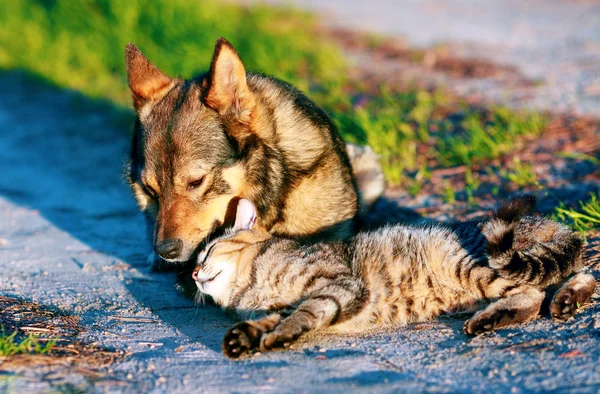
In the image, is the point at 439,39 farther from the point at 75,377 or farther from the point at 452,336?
the point at 75,377

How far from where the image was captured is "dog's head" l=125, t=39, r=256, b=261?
4.71 m

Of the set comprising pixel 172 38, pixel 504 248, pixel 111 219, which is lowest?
pixel 111 219

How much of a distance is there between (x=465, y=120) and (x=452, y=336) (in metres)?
4.43

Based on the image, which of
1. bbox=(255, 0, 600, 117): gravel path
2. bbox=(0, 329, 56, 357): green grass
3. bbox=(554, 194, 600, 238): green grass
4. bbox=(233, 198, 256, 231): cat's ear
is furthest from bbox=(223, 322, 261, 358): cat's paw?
bbox=(255, 0, 600, 117): gravel path

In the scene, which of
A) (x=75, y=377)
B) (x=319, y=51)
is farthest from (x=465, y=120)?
(x=75, y=377)

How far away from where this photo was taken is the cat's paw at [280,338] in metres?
3.86

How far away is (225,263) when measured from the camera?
467cm

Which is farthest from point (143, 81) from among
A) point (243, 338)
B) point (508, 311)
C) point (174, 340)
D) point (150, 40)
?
point (150, 40)

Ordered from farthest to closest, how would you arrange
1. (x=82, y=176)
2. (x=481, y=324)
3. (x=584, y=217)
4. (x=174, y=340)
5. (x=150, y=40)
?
(x=150, y=40) < (x=82, y=176) < (x=584, y=217) < (x=174, y=340) < (x=481, y=324)

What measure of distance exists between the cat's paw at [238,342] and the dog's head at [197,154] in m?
0.97

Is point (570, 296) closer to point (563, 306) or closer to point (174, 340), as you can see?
point (563, 306)

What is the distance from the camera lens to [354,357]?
3.85 m

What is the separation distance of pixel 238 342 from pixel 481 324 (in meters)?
1.33

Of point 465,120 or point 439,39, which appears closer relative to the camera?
point 465,120
